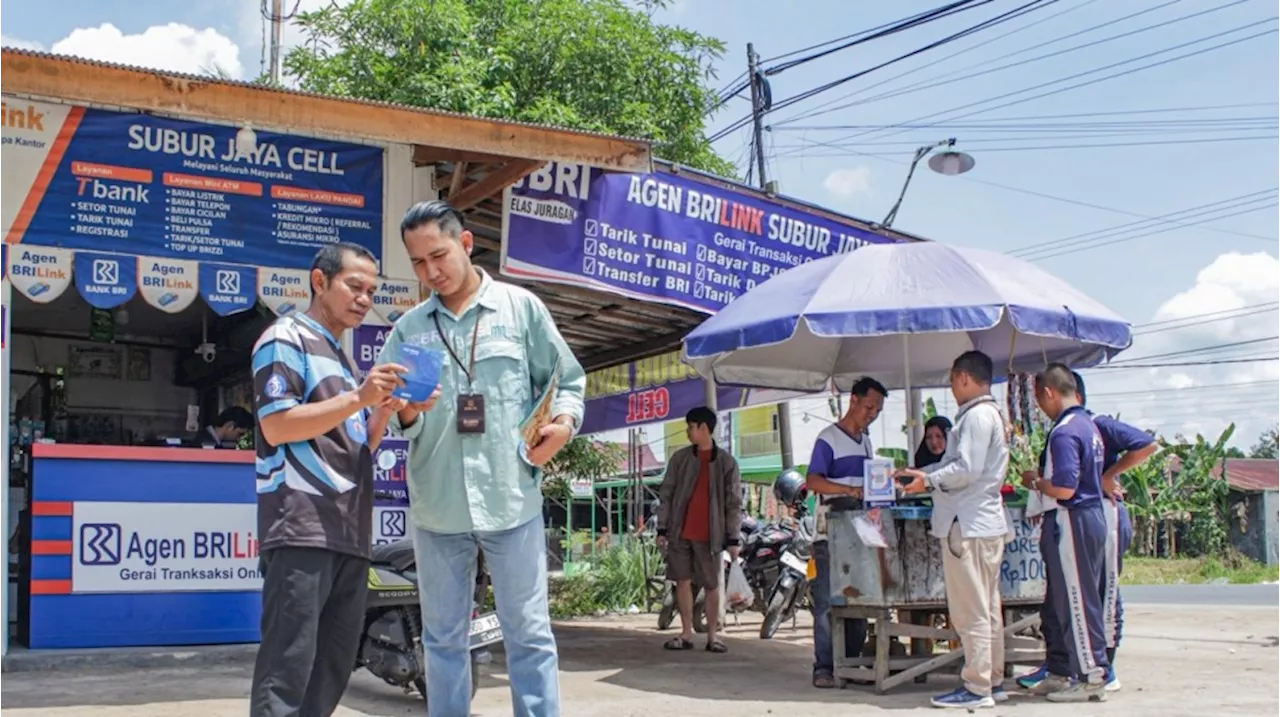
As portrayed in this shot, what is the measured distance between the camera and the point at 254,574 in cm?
727

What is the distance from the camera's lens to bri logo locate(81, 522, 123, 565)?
6.84 m

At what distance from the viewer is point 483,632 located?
549 cm

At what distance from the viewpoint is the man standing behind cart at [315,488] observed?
10.9 feet

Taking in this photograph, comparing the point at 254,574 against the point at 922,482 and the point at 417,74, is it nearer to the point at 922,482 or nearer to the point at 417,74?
the point at 922,482

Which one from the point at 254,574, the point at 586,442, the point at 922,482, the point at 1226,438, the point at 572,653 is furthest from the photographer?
the point at 1226,438

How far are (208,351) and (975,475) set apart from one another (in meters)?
7.79

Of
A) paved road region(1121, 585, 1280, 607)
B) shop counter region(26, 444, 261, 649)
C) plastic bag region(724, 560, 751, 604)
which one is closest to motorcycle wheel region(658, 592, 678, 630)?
plastic bag region(724, 560, 751, 604)

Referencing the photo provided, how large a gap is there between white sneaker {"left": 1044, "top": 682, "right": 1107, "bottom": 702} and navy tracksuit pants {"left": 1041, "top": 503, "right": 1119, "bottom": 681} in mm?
46

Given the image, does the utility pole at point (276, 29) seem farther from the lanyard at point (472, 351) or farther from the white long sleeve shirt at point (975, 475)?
the lanyard at point (472, 351)

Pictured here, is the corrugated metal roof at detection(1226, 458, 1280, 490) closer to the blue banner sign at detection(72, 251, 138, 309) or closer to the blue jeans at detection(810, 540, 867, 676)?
the blue jeans at detection(810, 540, 867, 676)

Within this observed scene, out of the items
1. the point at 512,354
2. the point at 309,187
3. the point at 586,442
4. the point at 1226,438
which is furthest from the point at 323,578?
the point at 1226,438

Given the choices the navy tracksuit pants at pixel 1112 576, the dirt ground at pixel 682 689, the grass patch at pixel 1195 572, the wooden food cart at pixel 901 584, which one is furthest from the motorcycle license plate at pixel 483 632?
the grass patch at pixel 1195 572

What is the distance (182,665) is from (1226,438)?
97.8 feet

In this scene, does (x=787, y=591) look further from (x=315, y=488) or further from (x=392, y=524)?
(x=315, y=488)
